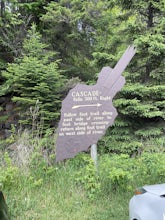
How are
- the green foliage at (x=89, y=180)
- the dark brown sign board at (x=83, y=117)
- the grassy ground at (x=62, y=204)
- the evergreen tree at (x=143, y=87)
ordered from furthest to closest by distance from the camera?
the evergreen tree at (x=143, y=87) < the dark brown sign board at (x=83, y=117) < the green foliage at (x=89, y=180) < the grassy ground at (x=62, y=204)

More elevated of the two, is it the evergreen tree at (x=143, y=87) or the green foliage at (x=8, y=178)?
the evergreen tree at (x=143, y=87)

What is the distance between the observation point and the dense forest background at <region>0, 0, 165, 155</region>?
7.67 metres

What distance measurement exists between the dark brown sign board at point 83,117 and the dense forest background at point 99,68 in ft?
3.79

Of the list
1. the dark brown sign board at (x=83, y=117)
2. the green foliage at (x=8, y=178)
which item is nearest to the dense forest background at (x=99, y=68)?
the dark brown sign board at (x=83, y=117)

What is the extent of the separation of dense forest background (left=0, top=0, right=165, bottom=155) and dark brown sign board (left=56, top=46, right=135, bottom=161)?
1.16 m

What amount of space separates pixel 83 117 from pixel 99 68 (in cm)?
398

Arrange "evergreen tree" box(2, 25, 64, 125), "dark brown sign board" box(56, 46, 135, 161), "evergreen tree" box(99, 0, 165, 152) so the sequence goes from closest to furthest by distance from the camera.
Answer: "dark brown sign board" box(56, 46, 135, 161), "evergreen tree" box(99, 0, 165, 152), "evergreen tree" box(2, 25, 64, 125)

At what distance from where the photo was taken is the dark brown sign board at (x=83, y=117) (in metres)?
5.39

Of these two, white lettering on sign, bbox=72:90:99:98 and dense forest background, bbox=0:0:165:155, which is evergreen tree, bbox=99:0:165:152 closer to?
dense forest background, bbox=0:0:165:155

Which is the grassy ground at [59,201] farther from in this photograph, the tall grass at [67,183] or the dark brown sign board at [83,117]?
the dark brown sign board at [83,117]

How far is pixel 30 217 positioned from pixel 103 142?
12.3 feet

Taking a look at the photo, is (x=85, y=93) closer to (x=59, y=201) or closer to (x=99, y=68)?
(x=59, y=201)

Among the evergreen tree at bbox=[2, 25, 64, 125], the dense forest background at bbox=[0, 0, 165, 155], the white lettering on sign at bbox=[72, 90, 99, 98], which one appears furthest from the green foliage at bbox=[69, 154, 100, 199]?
the evergreen tree at bbox=[2, 25, 64, 125]

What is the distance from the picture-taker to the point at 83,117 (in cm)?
546
